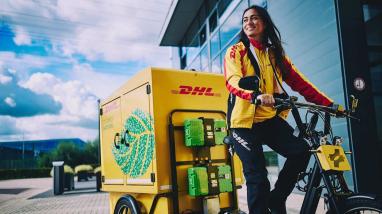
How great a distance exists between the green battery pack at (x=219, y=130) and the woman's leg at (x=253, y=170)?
3.36 feet

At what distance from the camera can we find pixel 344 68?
618 cm

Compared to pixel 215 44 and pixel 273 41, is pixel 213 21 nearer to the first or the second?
pixel 215 44

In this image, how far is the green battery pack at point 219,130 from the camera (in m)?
3.59

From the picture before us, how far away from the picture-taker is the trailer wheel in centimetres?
365

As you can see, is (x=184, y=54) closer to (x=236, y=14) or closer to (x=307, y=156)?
(x=236, y=14)

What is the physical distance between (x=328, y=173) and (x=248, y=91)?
2.35ft

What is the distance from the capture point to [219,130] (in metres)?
3.63

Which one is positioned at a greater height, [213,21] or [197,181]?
[213,21]

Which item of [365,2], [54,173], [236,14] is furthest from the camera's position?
[54,173]

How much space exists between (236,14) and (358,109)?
634 cm

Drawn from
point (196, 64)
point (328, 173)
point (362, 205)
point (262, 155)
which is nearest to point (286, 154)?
point (262, 155)

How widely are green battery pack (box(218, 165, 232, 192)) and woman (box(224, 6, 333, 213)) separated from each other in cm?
88

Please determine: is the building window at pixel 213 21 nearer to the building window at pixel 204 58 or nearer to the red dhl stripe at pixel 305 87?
the building window at pixel 204 58

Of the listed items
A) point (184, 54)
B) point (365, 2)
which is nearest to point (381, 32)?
point (365, 2)
